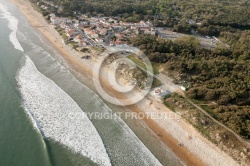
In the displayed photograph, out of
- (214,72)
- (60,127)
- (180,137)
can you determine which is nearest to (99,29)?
(214,72)

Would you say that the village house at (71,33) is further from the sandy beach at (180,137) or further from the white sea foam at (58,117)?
the white sea foam at (58,117)

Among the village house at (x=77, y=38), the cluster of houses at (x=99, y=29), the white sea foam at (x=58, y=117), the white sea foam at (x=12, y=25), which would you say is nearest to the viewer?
the white sea foam at (x=58, y=117)

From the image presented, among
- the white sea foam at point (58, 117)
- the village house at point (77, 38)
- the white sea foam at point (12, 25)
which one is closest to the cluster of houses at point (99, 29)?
the village house at point (77, 38)

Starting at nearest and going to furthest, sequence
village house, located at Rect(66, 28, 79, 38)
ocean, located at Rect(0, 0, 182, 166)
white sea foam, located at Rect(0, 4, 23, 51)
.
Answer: ocean, located at Rect(0, 0, 182, 166) → white sea foam, located at Rect(0, 4, 23, 51) → village house, located at Rect(66, 28, 79, 38)

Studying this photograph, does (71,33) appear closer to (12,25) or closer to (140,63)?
(12,25)

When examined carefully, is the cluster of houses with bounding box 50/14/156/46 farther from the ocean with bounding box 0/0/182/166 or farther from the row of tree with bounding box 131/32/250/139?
the ocean with bounding box 0/0/182/166

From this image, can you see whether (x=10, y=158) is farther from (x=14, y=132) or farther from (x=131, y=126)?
(x=131, y=126)

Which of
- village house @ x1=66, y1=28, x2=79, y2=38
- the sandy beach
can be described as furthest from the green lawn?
village house @ x1=66, y1=28, x2=79, y2=38
